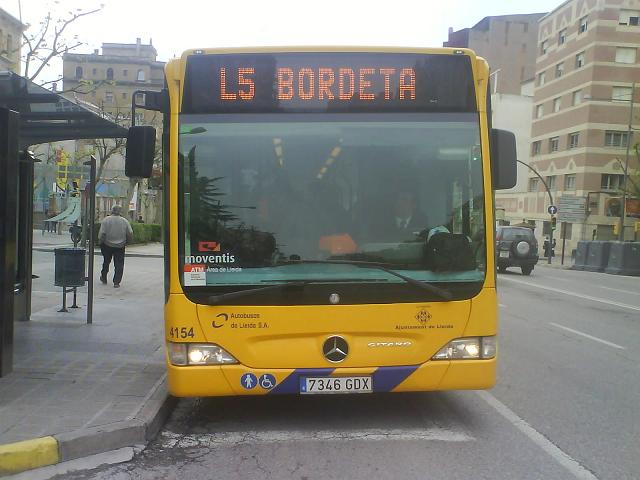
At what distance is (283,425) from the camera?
16.2 ft

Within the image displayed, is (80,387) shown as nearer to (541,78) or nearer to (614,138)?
(614,138)

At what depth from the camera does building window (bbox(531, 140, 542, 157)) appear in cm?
5969

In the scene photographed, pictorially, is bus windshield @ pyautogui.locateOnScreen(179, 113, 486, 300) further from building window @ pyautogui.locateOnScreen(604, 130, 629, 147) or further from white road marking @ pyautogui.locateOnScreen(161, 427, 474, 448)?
building window @ pyautogui.locateOnScreen(604, 130, 629, 147)

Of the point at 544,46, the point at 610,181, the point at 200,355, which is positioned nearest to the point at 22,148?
the point at 200,355

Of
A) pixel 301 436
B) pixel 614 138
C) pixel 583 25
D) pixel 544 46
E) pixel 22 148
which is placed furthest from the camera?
pixel 544 46

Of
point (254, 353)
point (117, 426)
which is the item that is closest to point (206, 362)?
point (254, 353)

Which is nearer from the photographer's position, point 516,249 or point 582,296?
point 582,296

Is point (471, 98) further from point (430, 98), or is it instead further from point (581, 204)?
point (581, 204)

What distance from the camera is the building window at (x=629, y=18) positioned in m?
49.8

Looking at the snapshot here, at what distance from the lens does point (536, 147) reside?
60406 mm

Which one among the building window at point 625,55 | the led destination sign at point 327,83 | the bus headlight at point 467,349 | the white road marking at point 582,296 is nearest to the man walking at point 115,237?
the led destination sign at point 327,83

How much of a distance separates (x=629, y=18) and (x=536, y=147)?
1438cm

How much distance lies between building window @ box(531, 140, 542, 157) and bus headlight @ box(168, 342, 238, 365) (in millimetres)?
60056

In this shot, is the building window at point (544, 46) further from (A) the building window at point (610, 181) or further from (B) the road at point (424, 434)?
(B) the road at point (424, 434)
